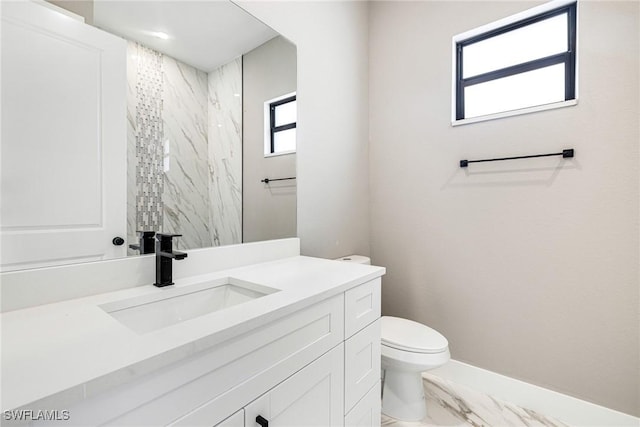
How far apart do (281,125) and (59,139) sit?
0.96 meters

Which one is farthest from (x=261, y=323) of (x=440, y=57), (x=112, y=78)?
(x=440, y=57)

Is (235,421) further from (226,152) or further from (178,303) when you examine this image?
(226,152)

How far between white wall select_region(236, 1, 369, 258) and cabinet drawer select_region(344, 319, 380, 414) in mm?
672

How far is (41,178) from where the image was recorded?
0.81 metres

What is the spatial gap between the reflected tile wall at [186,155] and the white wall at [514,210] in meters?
1.43

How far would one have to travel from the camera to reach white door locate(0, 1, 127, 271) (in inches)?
30.2

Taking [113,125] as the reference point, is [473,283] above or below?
below

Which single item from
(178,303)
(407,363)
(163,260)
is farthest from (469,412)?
(163,260)

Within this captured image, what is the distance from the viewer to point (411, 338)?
155 centimetres

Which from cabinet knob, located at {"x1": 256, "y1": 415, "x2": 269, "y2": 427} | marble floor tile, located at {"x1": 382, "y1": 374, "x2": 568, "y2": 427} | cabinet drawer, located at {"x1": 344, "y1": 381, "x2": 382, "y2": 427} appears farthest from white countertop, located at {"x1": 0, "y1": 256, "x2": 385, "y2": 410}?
marble floor tile, located at {"x1": 382, "y1": 374, "x2": 568, "y2": 427}

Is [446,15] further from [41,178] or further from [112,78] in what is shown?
[41,178]

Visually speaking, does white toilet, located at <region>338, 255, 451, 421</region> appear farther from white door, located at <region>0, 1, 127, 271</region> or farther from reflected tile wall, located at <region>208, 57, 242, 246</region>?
white door, located at <region>0, 1, 127, 271</region>

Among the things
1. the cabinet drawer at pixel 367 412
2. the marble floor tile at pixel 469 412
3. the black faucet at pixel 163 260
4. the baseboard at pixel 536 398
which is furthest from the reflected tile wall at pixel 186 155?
the baseboard at pixel 536 398

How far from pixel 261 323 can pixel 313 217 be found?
1112mm
